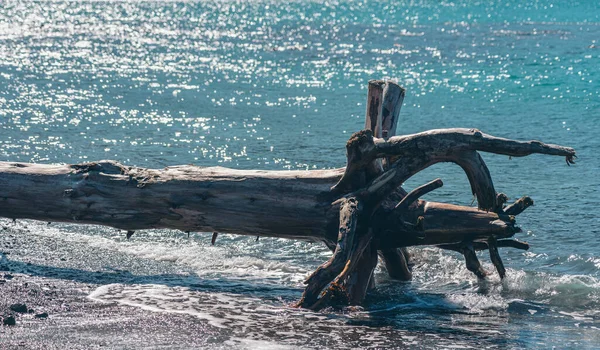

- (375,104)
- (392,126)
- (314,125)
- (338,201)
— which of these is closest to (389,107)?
(392,126)

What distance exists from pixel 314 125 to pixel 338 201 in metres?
12.1

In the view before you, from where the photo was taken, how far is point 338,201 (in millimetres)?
9609

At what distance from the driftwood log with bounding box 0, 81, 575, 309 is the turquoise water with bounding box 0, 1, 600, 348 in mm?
666

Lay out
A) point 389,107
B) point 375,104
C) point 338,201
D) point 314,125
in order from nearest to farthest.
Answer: point 338,201 < point 375,104 < point 389,107 < point 314,125

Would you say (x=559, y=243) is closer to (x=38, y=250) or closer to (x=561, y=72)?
(x=38, y=250)

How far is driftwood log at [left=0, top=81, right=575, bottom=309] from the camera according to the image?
9.19 meters

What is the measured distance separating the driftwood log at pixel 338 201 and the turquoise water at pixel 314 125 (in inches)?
26.2

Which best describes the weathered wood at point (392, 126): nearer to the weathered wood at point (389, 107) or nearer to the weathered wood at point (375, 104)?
the weathered wood at point (389, 107)

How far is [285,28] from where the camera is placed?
163 feet

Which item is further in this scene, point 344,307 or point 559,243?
point 559,243

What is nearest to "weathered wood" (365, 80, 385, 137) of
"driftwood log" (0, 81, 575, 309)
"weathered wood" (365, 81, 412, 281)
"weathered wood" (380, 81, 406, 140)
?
"driftwood log" (0, 81, 575, 309)

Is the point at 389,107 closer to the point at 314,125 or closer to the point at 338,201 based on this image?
the point at 338,201

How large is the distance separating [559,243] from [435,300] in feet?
10.1

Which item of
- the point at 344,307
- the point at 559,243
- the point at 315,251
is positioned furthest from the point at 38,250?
the point at 559,243
